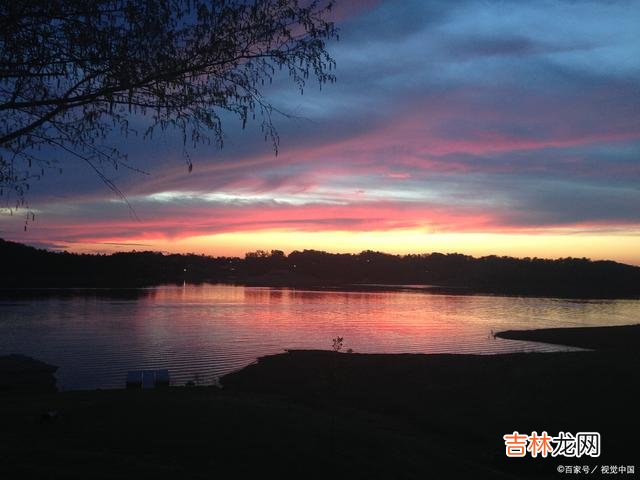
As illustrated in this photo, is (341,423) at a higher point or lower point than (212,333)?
higher

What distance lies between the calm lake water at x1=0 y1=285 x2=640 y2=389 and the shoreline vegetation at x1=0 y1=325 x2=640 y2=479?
8234mm

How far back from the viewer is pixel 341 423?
45.0 feet

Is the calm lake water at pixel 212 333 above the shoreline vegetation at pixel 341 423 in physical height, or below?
below

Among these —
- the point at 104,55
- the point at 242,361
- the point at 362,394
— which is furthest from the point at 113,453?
the point at 242,361

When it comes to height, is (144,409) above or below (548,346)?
above

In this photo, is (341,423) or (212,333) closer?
(341,423)

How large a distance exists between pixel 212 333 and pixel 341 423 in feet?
124

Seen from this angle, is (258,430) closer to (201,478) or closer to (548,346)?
(201,478)

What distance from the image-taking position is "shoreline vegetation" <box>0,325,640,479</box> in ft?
31.4

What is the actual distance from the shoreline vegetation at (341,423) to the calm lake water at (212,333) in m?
8.23

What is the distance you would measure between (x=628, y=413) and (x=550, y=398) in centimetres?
286

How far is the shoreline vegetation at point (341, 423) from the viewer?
956 centimetres

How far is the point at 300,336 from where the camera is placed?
49.9 meters

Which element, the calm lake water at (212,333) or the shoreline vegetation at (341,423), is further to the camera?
the calm lake water at (212,333)
